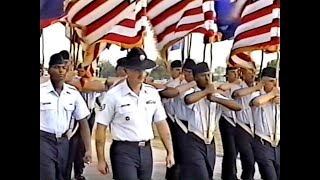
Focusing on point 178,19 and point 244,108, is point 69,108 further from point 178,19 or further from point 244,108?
point 244,108

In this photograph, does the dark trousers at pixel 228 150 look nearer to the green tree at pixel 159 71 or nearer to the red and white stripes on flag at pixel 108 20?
the green tree at pixel 159 71

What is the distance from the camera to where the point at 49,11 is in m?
4.51

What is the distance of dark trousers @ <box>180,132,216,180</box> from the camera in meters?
4.69

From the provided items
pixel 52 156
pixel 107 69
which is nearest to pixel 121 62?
pixel 107 69

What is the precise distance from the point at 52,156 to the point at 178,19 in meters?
1.28

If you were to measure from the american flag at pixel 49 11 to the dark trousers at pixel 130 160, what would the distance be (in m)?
0.93

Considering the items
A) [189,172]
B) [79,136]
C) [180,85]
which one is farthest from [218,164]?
[79,136]

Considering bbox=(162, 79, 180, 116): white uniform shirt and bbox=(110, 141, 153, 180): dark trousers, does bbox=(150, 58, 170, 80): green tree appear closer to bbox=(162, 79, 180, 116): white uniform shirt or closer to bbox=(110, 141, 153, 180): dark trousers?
bbox=(162, 79, 180, 116): white uniform shirt

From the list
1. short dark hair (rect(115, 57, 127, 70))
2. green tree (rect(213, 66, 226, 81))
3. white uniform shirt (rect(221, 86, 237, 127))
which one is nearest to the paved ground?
white uniform shirt (rect(221, 86, 237, 127))

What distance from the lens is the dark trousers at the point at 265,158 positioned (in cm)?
478

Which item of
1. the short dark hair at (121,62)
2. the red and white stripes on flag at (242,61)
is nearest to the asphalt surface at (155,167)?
the short dark hair at (121,62)

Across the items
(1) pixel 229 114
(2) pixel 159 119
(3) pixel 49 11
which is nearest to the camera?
(3) pixel 49 11

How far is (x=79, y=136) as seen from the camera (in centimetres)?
456
